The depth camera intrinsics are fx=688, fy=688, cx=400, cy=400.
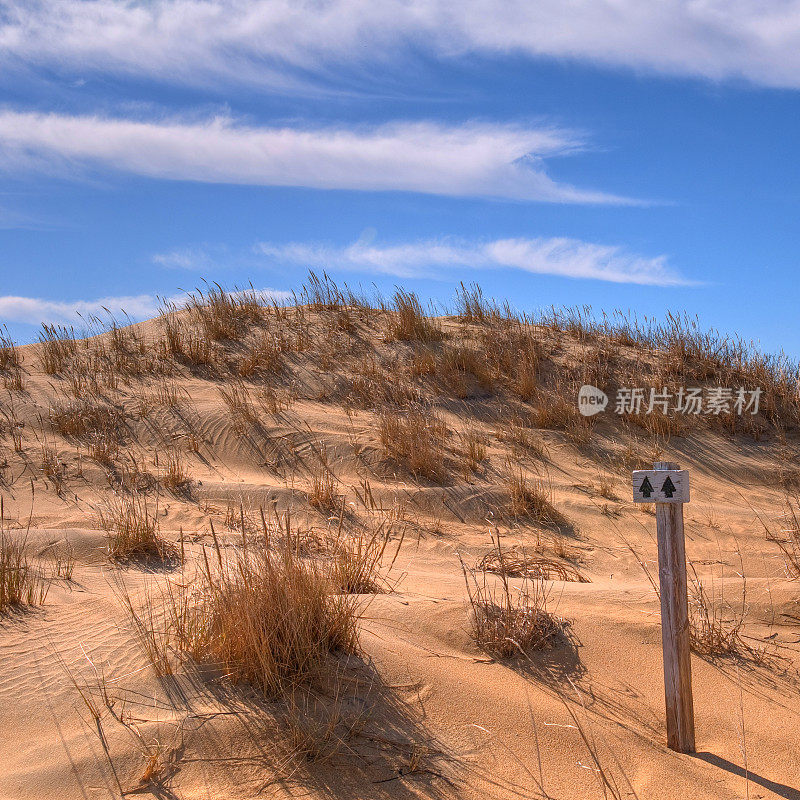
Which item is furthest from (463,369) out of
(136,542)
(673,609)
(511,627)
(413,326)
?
(673,609)

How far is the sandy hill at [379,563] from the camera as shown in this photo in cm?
287

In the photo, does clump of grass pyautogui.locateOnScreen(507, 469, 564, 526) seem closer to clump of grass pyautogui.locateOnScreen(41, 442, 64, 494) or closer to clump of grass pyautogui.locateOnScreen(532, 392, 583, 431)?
clump of grass pyautogui.locateOnScreen(532, 392, 583, 431)

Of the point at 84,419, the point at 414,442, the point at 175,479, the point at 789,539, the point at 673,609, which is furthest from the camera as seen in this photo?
the point at 84,419

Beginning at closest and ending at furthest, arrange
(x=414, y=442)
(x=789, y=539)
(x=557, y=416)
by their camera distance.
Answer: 1. (x=789, y=539)
2. (x=414, y=442)
3. (x=557, y=416)

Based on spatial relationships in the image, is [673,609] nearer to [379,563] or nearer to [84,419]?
[379,563]

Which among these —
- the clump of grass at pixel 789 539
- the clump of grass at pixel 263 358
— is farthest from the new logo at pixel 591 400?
the clump of grass at pixel 263 358

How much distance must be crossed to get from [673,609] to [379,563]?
2013mm

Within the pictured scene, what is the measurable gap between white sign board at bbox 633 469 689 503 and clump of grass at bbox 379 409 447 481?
4909 mm

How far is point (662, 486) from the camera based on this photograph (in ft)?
9.16

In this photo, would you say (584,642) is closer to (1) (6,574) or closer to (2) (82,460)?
(1) (6,574)

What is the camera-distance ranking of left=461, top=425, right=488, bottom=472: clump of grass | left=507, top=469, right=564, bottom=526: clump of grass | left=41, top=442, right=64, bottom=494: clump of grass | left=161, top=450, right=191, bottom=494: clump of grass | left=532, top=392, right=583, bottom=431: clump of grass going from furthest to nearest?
1. left=532, top=392, right=583, bottom=431: clump of grass
2. left=461, top=425, right=488, bottom=472: clump of grass
3. left=41, top=442, right=64, bottom=494: clump of grass
4. left=161, top=450, right=191, bottom=494: clump of grass
5. left=507, top=469, right=564, bottom=526: clump of grass

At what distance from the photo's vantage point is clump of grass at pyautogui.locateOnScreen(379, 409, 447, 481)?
305 inches

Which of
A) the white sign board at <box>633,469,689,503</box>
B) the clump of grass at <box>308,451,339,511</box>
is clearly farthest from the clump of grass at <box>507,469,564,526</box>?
the white sign board at <box>633,469,689,503</box>

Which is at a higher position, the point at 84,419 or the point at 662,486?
the point at 84,419
